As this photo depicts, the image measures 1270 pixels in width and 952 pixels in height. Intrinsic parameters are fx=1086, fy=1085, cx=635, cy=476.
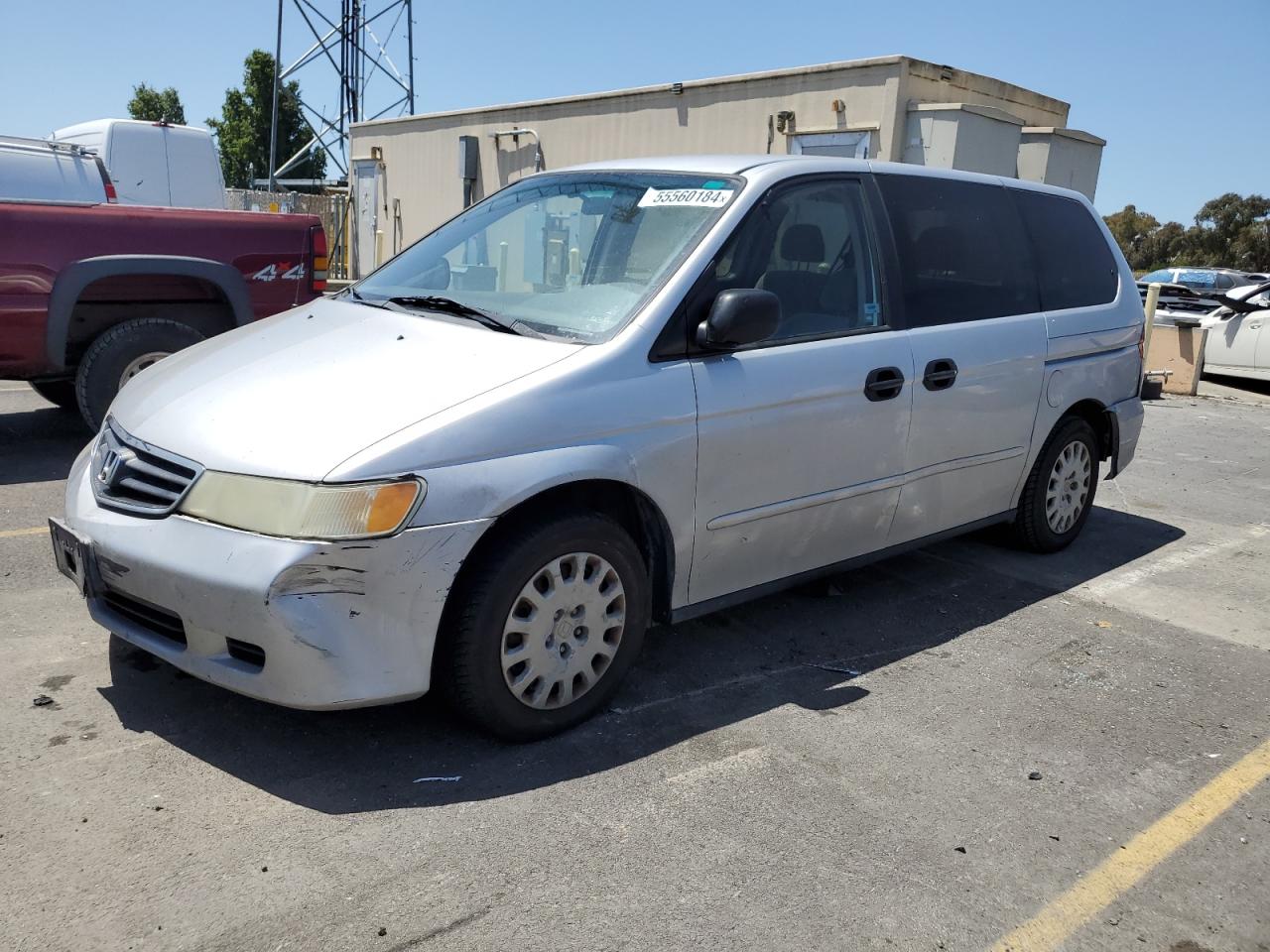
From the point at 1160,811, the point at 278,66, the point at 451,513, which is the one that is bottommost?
the point at 1160,811

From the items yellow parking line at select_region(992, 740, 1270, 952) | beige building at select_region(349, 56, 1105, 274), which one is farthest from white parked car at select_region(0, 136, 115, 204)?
beige building at select_region(349, 56, 1105, 274)

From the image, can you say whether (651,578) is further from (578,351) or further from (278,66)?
(278,66)

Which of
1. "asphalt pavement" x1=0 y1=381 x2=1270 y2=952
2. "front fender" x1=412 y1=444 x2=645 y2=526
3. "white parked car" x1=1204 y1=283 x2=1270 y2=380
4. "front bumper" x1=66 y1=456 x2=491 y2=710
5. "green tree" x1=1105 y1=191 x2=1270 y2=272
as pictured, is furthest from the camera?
"green tree" x1=1105 y1=191 x2=1270 y2=272

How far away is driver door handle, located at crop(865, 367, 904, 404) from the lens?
4.17 meters

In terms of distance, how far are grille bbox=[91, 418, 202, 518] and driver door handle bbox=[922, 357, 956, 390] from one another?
2.80 m

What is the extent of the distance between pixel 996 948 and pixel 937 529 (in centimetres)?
248

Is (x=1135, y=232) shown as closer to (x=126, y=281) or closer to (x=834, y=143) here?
(x=834, y=143)

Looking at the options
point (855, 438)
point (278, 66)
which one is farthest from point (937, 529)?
point (278, 66)

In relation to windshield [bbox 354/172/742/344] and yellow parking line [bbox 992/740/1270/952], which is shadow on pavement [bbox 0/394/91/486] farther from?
yellow parking line [bbox 992/740/1270/952]

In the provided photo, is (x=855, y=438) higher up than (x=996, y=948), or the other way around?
(x=855, y=438)

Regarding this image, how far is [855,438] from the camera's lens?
164 inches

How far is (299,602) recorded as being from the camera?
2883 millimetres

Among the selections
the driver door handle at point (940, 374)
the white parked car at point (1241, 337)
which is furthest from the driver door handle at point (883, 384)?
the white parked car at point (1241, 337)

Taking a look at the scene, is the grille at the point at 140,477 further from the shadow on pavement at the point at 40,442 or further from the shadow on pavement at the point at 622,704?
the shadow on pavement at the point at 40,442
